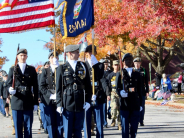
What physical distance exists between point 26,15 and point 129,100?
299cm

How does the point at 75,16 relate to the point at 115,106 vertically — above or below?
above

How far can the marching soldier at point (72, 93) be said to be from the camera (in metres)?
6.70

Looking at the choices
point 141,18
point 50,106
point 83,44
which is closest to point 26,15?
point 50,106

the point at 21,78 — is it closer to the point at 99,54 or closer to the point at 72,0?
the point at 72,0

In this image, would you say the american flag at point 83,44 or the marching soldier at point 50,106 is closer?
the marching soldier at point 50,106

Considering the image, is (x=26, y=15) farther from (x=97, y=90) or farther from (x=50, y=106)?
(x=97, y=90)

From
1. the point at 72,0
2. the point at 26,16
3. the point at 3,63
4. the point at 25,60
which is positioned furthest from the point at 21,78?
the point at 3,63

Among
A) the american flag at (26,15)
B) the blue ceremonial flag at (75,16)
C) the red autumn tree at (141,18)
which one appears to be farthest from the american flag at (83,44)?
the red autumn tree at (141,18)

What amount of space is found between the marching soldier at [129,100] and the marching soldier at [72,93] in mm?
1552

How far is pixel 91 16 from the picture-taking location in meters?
8.78

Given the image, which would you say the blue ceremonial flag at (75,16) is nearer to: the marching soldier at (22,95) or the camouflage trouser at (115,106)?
the marching soldier at (22,95)

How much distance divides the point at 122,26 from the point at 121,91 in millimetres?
13713

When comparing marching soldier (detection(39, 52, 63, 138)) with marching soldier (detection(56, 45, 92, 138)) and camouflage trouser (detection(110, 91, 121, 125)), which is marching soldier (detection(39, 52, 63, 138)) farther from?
camouflage trouser (detection(110, 91, 121, 125))

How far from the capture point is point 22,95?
8.06 meters
